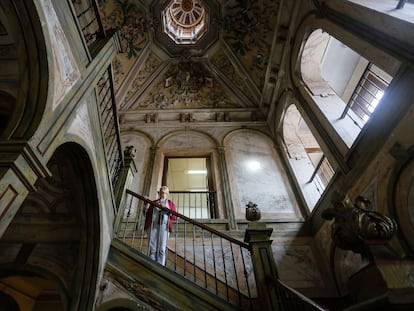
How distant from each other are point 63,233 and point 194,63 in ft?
25.5

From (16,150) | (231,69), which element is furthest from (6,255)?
(231,69)

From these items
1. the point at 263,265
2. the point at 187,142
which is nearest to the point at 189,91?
the point at 187,142

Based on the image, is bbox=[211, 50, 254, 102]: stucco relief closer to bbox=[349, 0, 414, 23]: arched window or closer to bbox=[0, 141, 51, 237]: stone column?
bbox=[349, 0, 414, 23]: arched window

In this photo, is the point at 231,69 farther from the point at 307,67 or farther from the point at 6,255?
the point at 6,255

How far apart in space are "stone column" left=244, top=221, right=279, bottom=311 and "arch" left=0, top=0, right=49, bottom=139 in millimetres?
2797

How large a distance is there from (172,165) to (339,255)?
5214 mm

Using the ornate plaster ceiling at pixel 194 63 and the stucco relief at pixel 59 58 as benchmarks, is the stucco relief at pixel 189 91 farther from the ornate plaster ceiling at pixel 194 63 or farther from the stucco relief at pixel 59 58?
the stucco relief at pixel 59 58

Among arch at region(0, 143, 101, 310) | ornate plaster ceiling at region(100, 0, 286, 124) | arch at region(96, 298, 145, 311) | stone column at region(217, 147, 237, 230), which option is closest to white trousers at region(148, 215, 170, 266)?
arch at region(96, 298, 145, 311)

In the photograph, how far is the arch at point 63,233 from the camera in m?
2.86

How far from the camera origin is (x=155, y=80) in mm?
9344

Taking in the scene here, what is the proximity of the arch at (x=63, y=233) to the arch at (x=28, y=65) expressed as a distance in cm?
86

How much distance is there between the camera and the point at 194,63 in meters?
9.33

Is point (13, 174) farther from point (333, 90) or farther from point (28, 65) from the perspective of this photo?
point (333, 90)

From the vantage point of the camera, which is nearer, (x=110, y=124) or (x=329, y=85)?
(x=110, y=124)
